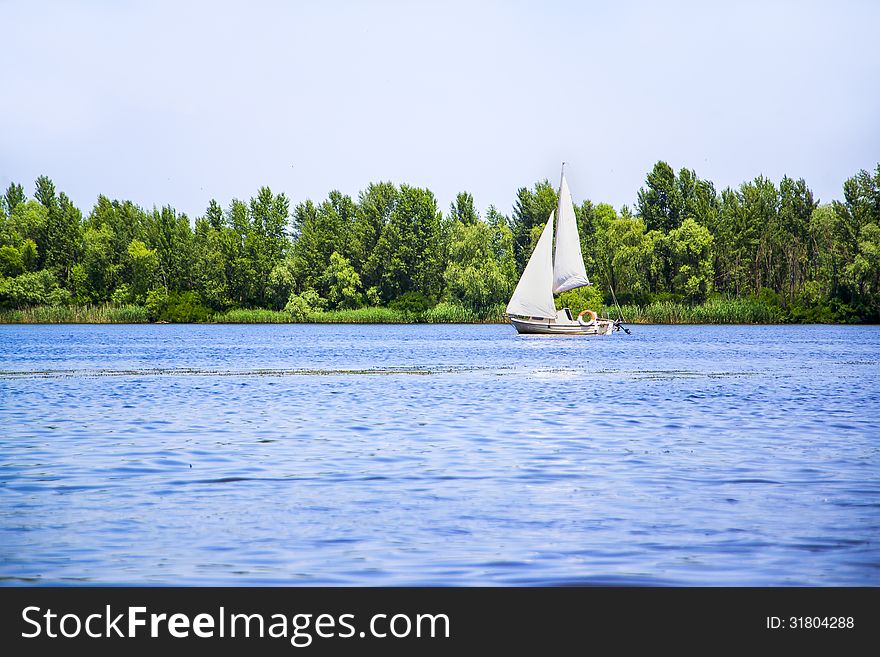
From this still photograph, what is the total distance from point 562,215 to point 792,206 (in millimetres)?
53343

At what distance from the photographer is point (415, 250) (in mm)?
150500

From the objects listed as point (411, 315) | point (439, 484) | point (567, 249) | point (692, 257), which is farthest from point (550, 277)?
point (439, 484)

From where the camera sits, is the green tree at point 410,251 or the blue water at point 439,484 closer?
the blue water at point 439,484

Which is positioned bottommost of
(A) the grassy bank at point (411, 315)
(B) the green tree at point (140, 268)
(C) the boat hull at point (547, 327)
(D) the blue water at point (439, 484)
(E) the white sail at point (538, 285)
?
(D) the blue water at point (439, 484)

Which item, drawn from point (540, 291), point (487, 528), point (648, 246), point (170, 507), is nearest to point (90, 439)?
point (170, 507)

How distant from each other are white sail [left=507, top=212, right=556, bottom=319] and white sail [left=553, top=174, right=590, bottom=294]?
103 cm

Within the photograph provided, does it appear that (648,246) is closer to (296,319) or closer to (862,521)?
(296,319)

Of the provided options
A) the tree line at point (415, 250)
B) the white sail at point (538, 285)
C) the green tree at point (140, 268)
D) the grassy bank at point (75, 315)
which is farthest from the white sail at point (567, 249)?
the green tree at point (140, 268)

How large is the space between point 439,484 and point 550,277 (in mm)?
75609

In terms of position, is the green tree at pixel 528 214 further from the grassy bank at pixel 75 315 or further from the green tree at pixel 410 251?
the grassy bank at pixel 75 315

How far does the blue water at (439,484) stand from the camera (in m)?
12.0

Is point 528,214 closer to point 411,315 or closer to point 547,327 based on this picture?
point 411,315

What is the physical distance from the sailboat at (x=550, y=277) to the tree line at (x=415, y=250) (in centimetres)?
3289

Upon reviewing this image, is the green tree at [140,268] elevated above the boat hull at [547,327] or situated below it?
above
